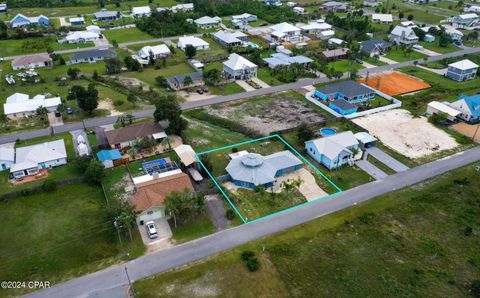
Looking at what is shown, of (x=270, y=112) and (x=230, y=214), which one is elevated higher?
(x=270, y=112)

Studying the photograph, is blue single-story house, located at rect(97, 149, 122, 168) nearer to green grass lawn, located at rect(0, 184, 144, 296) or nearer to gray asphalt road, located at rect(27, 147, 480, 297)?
green grass lawn, located at rect(0, 184, 144, 296)

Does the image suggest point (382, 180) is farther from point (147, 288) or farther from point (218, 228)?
point (147, 288)

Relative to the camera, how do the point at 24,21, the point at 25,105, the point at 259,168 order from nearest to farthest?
the point at 259,168 < the point at 25,105 < the point at 24,21

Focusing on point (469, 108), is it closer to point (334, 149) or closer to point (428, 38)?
point (334, 149)

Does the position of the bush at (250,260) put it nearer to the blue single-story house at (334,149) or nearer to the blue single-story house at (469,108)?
the blue single-story house at (334,149)

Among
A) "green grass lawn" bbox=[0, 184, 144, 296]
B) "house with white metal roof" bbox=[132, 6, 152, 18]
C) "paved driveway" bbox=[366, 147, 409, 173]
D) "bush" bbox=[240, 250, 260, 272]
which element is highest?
"house with white metal roof" bbox=[132, 6, 152, 18]

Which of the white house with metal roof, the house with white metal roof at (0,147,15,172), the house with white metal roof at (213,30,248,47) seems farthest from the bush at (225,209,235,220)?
the house with white metal roof at (213,30,248,47)

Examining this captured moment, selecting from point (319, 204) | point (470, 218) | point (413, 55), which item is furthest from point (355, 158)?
point (413, 55)

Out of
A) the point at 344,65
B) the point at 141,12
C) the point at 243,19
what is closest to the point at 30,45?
the point at 141,12
